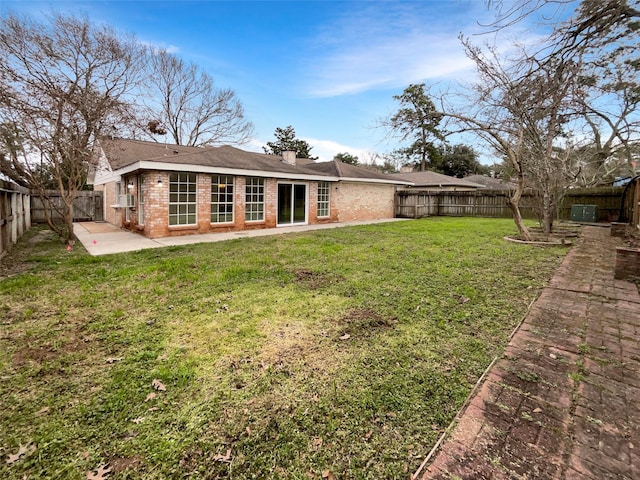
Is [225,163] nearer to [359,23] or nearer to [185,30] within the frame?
[185,30]

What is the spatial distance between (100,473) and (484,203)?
21.9 m

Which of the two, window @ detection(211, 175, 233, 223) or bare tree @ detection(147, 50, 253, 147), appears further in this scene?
bare tree @ detection(147, 50, 253, 147)

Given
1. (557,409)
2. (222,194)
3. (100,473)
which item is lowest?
(100,473)

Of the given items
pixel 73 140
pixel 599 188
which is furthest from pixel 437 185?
pixel 73 140

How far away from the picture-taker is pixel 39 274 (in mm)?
5652

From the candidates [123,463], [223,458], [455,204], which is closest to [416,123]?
[223,458]

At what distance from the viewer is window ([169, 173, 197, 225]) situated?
10.4m

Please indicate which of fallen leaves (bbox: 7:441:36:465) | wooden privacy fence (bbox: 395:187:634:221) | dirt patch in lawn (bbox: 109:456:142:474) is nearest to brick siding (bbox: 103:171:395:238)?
wooden privacy fence (bbox: 395:187:634:221)

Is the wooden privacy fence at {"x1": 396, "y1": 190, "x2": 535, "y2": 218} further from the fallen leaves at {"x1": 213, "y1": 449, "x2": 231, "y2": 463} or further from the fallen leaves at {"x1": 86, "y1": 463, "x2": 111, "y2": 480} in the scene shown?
the fallen leaves at {"x1": 86, "y1": 463, "x2": 111, "y2": 480}

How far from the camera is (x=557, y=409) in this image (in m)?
2.14

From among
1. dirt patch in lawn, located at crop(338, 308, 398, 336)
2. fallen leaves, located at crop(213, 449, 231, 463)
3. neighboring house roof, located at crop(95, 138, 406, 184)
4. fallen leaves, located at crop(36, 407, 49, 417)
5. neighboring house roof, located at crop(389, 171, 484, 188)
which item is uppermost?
neighboring house roof, located at crop(389, 171, 484, 188)

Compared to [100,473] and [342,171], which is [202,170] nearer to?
[342,171]

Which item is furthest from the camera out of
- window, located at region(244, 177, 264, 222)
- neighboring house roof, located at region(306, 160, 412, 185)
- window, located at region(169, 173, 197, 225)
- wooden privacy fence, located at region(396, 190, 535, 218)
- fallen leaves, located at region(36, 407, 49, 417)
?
wooden privacy fence, located at region(396, 190, 535, 218)

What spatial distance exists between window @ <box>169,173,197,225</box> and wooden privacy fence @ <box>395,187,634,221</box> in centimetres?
1278
